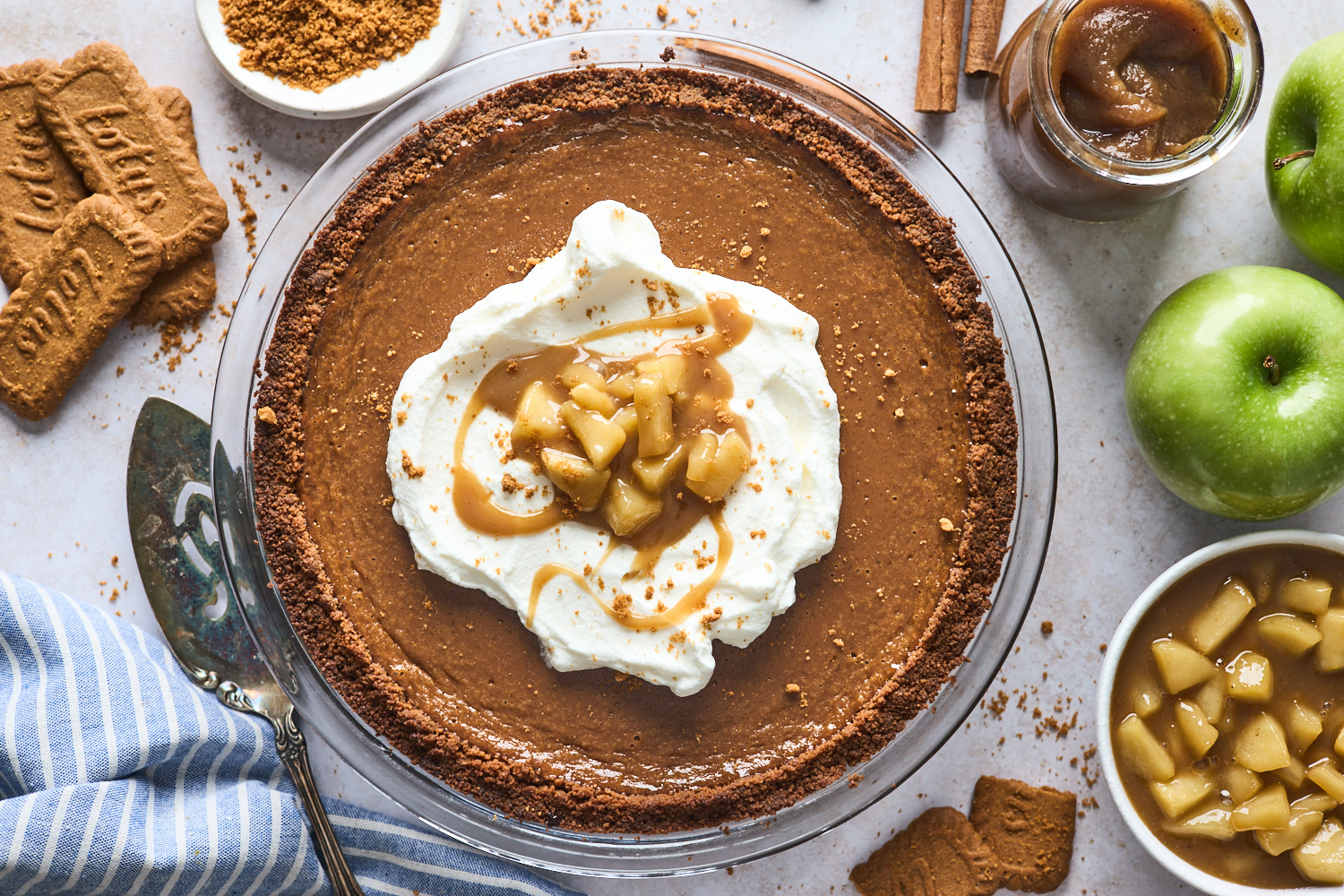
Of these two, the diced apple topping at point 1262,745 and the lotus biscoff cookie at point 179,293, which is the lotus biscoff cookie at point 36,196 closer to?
the lotus biscoff cookie at point 179,293

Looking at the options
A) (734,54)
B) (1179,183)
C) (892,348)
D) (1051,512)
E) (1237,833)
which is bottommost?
(1237,833)

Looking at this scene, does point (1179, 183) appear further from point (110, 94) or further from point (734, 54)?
point (110, 94)

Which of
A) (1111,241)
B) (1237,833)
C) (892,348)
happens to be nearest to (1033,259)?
(1111,241)

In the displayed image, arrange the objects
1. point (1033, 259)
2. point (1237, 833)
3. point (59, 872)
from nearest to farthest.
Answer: point (59, 872), point (1237, 833), point (1033, 259)

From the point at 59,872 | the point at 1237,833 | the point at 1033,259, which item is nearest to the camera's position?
the point at 59,872

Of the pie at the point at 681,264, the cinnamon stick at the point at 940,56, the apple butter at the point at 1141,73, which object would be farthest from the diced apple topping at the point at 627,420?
the apple butter at the point at 1141,73

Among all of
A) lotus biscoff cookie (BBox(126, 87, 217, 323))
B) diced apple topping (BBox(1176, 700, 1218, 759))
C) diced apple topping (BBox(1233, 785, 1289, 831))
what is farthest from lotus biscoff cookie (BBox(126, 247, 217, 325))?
diced apple topping (BBox(1233, 785, 1289, 831))

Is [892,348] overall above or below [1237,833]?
above
